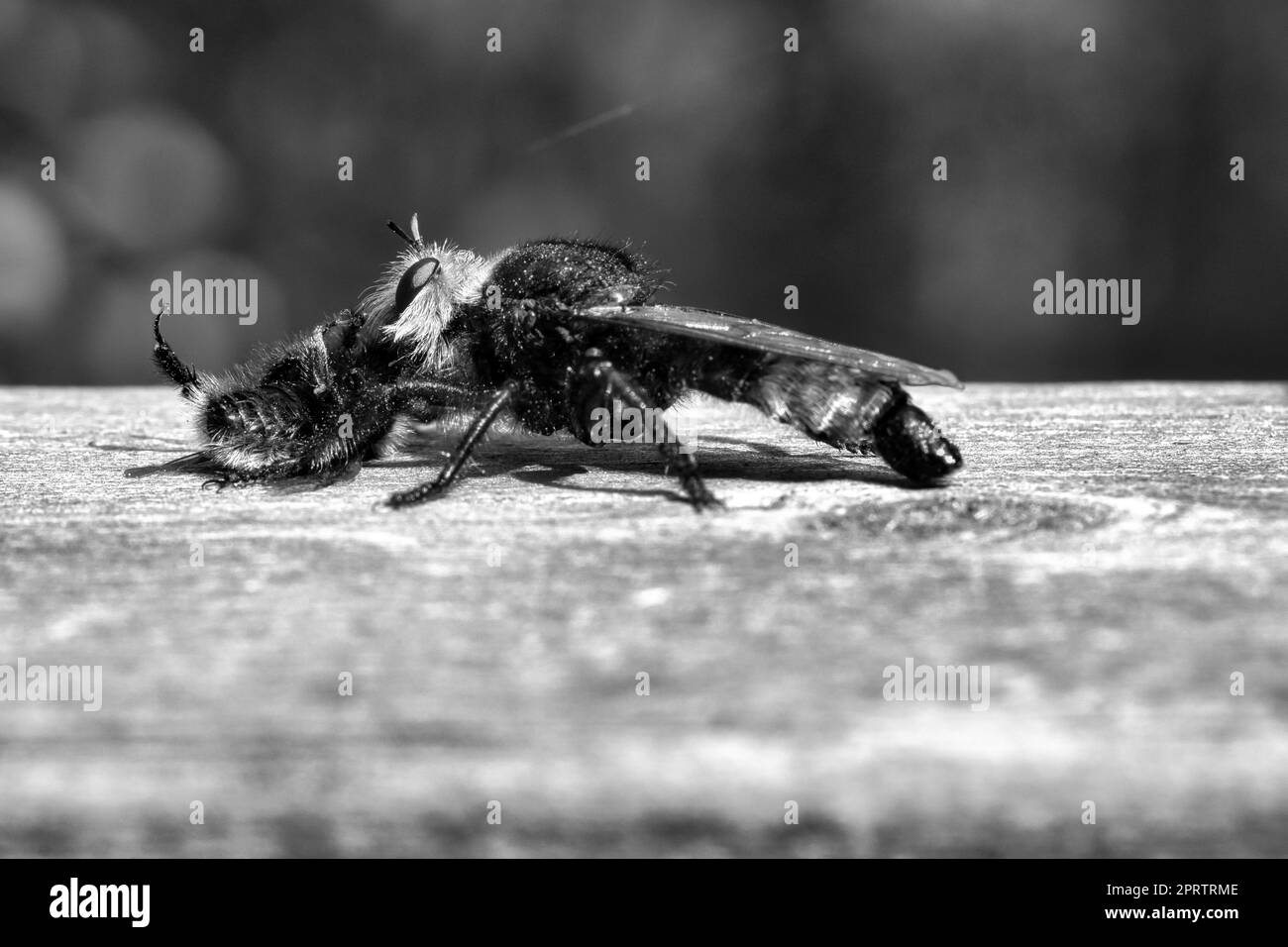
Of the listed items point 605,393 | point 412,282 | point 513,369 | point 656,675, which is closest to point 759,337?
point 605,393

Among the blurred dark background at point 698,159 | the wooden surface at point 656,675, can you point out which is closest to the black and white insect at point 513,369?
the wooden surface at point 656,675

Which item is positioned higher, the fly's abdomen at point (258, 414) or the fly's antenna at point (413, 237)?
the fly's antenna at point (413, 237)

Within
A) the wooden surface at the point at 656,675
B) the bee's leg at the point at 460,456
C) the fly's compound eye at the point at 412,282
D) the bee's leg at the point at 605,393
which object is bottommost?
the wooden surface at the point at 656,675

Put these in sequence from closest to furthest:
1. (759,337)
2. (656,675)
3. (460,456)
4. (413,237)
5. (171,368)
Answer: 1. (656,675)
2. (460,456)
3. (759,337)
4. (171,368)
5. (413,237)

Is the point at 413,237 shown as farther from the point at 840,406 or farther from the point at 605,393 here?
the point at 840,406

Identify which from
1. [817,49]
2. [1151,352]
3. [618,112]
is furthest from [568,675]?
[1151,352]

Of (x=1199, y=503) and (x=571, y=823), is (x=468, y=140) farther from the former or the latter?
(x=571, y=823)

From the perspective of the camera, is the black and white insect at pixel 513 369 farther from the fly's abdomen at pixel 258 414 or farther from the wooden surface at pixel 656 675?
the wooden surface at pixel 656 675
